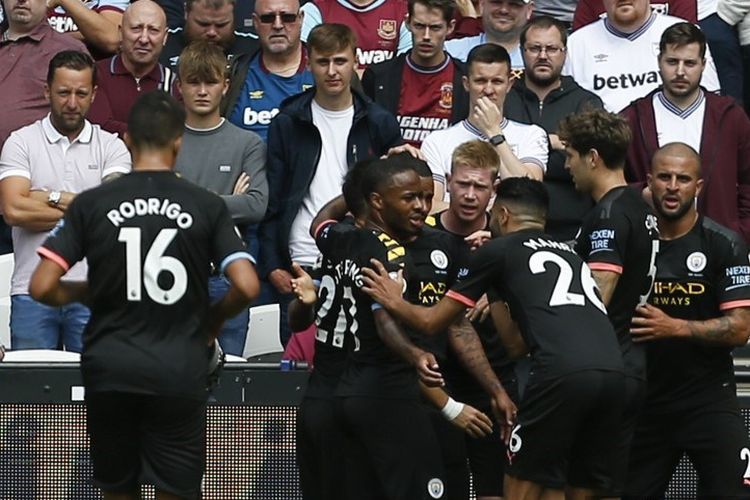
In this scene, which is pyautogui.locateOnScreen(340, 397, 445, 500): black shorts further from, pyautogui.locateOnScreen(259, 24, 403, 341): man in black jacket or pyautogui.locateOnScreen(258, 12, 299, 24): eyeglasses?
pyautogui.locateOnScreen(258, 12, 299, 24): eyeglasses

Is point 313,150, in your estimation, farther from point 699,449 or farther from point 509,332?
point 699,449

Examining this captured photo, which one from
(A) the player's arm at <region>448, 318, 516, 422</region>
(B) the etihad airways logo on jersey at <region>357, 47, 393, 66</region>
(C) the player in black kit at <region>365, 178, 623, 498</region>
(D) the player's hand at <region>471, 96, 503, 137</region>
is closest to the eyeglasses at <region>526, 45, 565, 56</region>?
(D) the player's hand at <region>471, 96, 503, 137</region>

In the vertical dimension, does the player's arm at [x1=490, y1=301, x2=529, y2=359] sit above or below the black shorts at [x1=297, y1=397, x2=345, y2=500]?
above

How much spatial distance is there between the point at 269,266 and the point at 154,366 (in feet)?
10.6

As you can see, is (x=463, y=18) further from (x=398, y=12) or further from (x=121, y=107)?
(x=121, y=107)

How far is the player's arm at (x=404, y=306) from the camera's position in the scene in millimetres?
7754

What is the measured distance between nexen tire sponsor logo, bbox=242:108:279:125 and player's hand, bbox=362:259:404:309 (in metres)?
3.12

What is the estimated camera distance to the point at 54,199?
9703 millimetres

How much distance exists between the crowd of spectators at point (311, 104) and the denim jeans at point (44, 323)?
2 cm

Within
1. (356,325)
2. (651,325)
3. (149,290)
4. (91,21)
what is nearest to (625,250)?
(651,325)

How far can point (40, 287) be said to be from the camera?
695cm

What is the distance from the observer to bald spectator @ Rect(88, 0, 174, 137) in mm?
10648

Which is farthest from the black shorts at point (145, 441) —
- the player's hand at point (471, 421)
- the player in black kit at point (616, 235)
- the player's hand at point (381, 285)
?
the player in black kit at point (616, 235)

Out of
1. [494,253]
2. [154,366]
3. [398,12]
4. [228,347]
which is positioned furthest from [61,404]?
[398,12]
